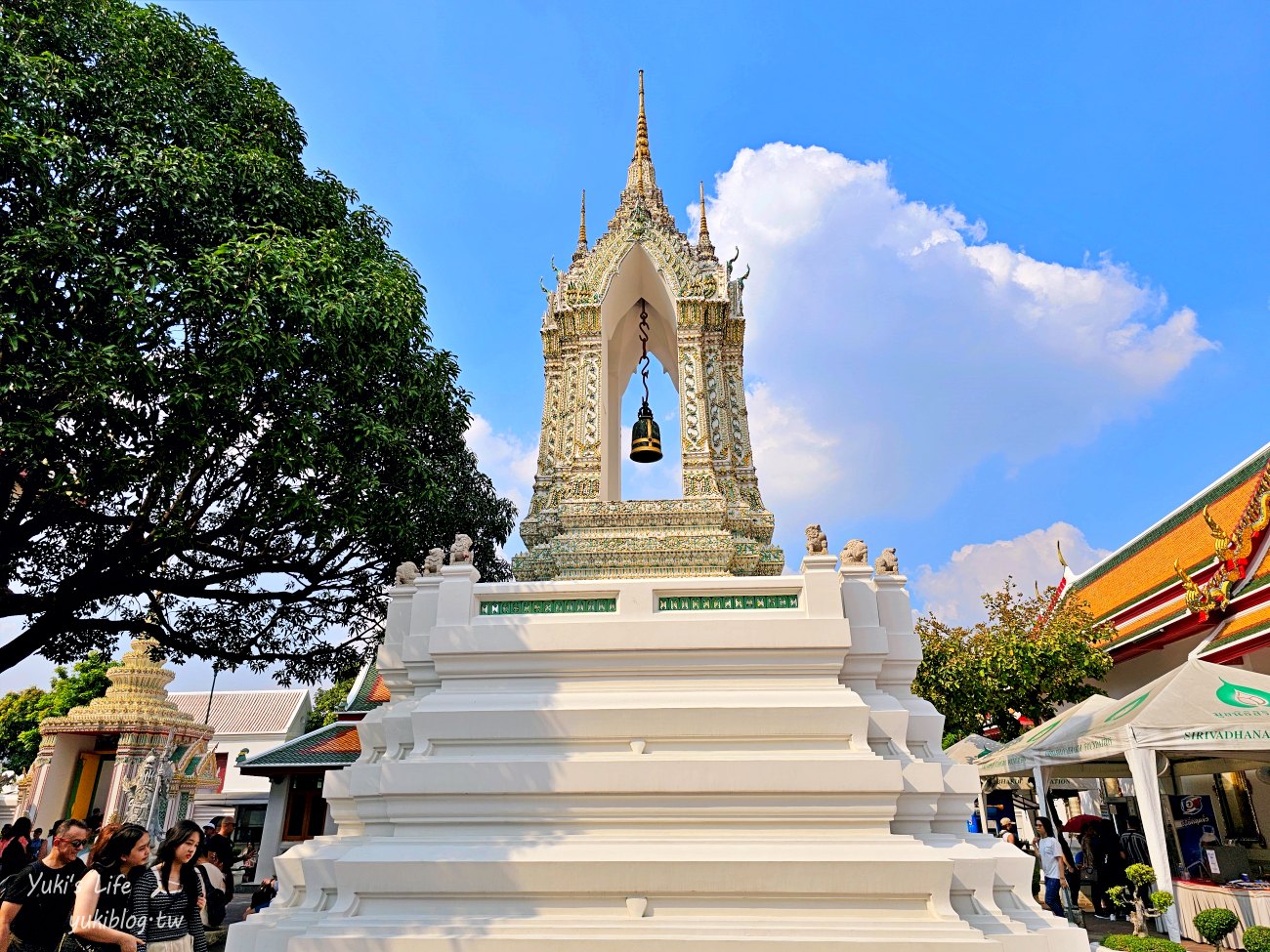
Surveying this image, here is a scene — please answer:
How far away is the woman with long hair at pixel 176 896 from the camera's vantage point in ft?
14.7

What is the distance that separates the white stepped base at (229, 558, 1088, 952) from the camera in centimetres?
555

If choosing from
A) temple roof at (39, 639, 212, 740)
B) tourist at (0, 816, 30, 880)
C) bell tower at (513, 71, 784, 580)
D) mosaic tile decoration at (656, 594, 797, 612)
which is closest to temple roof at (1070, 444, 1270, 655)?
bell tower at (513, 71, 784, 580)

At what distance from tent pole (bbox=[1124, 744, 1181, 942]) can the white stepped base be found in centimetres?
390

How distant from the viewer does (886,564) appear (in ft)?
26.6

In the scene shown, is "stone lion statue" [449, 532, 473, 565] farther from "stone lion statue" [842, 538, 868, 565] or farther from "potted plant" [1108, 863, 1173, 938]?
"potted plant" [1108, 863, 1173, 938]

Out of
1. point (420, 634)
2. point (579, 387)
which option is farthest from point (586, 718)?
point (579, 387)

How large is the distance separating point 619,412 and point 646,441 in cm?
151

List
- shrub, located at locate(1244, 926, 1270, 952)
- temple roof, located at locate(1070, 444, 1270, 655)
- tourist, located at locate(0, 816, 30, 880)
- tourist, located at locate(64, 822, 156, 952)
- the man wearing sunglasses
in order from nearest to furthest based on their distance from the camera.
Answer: tourist, located at locate(64, 822, 156, 952) → the man wearing sunglasses → shrub, located at locate(1244, 926, 1270, 952) → tourist, located at locate(0, 816, 30, 880) → temple roof, located at locate(1070, 444, 1270, 655)

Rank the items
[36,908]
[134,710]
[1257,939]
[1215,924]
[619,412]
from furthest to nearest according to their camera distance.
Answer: [134,710]
[619,412]
[1215,924]
[1257,939]
[36,908]

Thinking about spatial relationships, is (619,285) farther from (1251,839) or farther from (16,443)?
(1251,839)

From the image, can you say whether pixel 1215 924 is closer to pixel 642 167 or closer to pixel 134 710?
pixel 642 167

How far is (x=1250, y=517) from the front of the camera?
44.8 feet

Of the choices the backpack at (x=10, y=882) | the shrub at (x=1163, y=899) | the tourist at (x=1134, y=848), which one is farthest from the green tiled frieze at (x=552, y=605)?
the tourist at (x=1134, y=848)

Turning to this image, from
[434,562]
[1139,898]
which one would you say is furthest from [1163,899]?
[434,562]
